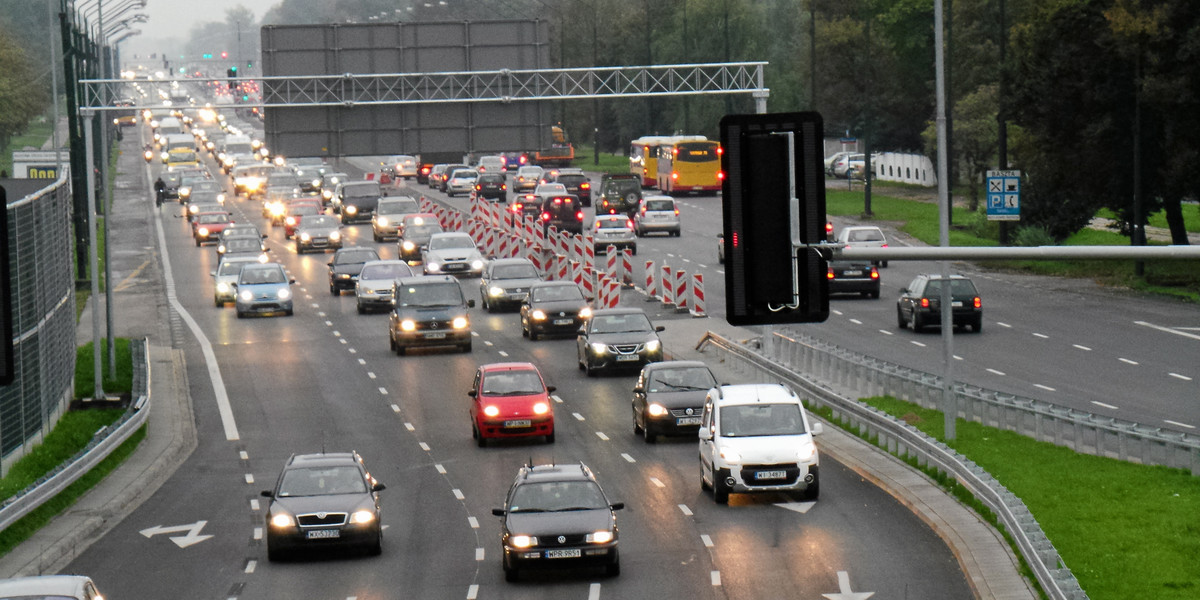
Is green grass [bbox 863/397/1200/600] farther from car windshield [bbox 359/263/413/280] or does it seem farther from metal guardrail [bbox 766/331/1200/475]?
car windshield [bbox 359/263/413/280]

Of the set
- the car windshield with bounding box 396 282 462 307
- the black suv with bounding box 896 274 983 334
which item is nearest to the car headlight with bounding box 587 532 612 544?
the car windshield with bounding box 396 282 462 307

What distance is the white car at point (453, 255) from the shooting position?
6016 cm

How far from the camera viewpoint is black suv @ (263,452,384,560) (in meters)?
23.1

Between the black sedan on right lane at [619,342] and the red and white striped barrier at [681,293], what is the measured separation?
35.1ft

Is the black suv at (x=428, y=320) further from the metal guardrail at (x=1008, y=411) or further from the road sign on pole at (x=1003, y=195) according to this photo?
the road sign on pole at (x=1003, y=195)

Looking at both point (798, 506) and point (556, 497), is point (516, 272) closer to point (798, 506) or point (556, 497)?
point (798, 506)

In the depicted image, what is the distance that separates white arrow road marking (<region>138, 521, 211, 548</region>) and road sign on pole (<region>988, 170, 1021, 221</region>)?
54.8 ft

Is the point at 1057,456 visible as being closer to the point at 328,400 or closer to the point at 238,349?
the point at 328,400

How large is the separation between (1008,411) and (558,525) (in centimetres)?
1124

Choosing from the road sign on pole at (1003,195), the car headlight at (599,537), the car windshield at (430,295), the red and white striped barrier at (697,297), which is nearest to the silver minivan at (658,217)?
the red and white striped barrier at (697,297)

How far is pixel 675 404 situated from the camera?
3136 cm

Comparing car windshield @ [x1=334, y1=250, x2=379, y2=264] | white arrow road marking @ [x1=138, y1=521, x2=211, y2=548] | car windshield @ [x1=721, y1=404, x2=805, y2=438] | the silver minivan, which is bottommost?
white arrow road marking @ [x1=138, y1=521, x2=211, y2=548]

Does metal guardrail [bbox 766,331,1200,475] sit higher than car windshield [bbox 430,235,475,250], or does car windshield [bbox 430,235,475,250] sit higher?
car windshield [bbox 430,235,475,250]

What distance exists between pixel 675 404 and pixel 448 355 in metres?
13.8
